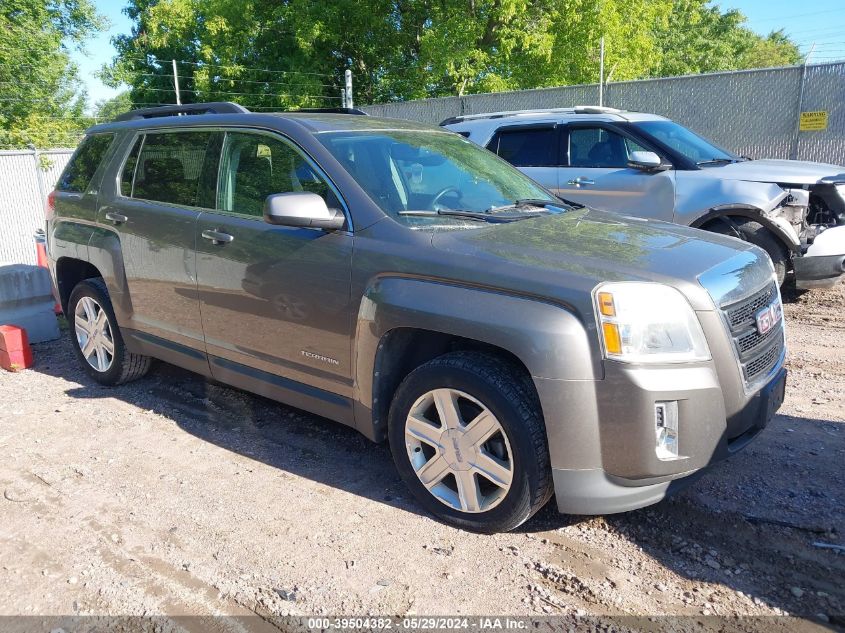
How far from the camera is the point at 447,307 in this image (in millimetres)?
3033

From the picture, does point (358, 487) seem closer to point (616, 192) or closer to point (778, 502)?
point (778, 502)

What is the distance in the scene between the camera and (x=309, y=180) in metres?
3.76

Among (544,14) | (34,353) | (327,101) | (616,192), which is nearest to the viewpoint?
(34,353)

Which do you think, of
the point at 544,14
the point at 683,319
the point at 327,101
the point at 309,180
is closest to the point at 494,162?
the point at 309,180

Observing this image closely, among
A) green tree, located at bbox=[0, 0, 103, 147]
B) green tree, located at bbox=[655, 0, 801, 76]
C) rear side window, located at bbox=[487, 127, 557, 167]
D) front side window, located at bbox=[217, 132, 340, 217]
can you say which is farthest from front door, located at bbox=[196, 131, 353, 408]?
green tree, located at bbox=[655, 0, 801, 76]

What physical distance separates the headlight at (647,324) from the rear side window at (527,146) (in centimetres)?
543

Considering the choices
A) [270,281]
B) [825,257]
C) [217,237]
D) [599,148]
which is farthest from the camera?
[599,148]

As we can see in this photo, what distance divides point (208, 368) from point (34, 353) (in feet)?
9.85

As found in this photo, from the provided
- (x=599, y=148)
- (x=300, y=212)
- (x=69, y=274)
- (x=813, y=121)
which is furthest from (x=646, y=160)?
(x=813, y=121)

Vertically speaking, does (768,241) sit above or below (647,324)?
below

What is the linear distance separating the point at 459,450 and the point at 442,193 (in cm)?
143

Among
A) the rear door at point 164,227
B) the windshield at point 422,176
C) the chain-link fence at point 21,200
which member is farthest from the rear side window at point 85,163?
the chain-link fence at point 21,200

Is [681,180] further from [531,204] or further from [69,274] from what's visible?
[69,274]

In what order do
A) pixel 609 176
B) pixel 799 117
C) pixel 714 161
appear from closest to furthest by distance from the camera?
pixel 714 161, pixel 609 176, pixel 799 117
